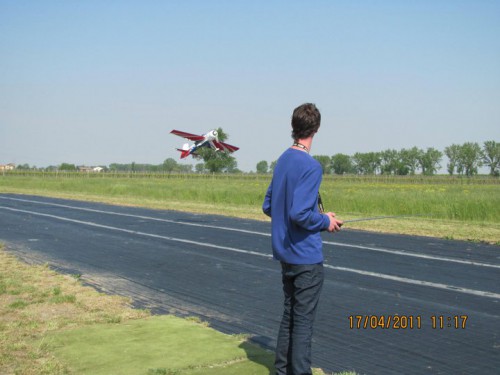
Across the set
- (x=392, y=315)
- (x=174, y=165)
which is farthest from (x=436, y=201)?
(x=174, y=165)

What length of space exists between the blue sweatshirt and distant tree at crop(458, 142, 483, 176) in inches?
4518

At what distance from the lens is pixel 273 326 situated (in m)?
6.33

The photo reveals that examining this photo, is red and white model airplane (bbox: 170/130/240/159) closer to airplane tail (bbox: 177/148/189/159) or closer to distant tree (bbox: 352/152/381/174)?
airplane tail (bbox: 177/148/189/159)

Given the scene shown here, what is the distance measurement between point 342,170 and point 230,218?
5084 inches

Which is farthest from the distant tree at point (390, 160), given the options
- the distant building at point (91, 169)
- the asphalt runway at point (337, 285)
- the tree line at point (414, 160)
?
the asphalt runway at point (337, 285)

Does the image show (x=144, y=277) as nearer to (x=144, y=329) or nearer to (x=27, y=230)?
(x=144, y=329)

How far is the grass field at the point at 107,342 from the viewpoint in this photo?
15.9 feet

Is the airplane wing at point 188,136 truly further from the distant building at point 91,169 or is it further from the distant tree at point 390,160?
the distant tree at point 390,160

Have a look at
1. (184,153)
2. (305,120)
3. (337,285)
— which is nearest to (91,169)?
(184,153)

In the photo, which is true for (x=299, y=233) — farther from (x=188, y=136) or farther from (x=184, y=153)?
(x=184, y=153)

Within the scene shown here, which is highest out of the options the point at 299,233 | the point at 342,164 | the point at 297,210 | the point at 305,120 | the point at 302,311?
the point at 342,164

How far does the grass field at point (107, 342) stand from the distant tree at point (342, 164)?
14158 centimetres

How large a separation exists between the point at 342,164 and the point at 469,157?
37.2 m

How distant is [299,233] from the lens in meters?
4.46
